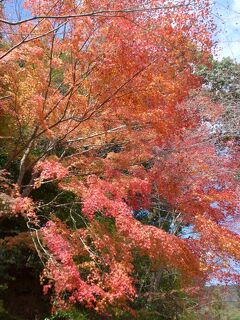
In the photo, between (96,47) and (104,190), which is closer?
(96,47)

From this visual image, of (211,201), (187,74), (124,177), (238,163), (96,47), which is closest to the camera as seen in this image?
(96,47)

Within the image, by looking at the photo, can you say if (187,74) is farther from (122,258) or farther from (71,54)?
(122,258)

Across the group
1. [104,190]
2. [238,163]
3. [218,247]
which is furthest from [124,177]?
[238,163]

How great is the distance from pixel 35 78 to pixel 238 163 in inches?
328

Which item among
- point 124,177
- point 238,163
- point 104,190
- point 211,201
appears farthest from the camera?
point 238,163

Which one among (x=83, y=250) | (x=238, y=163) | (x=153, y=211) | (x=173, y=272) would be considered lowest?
(x=83, y=250)

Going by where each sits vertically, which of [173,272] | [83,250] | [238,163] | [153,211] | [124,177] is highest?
[238,163]

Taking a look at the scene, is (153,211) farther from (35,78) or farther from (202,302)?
(35,78)

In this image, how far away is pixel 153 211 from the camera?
16109mm

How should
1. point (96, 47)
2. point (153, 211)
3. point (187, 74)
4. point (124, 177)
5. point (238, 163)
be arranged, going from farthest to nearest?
point (153, 211) → point (238, 163) → point (187, 74) → point (124, 177) → point (96, 47)

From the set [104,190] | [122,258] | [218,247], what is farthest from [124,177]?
[218,247]

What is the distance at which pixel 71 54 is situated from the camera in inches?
339

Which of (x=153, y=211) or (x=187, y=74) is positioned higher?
(x=187, y=74)

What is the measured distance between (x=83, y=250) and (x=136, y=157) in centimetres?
372
